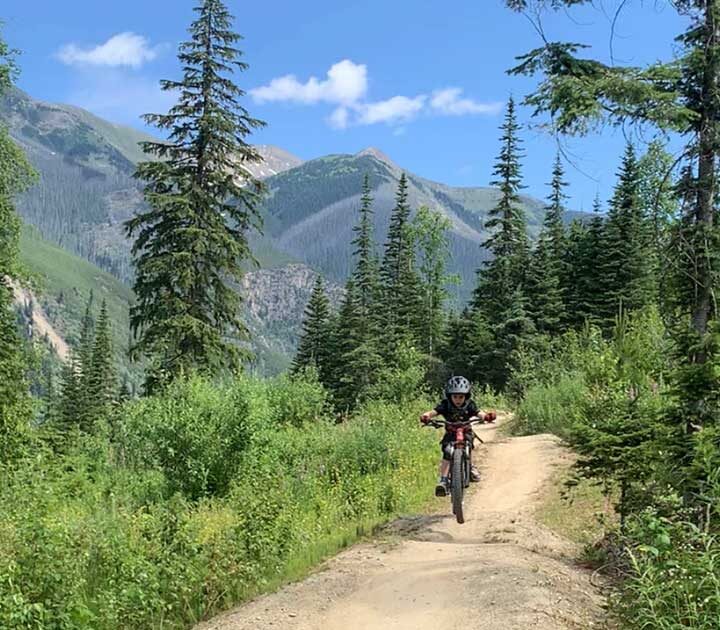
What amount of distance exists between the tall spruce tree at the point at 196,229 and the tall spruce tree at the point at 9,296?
13.3 feet

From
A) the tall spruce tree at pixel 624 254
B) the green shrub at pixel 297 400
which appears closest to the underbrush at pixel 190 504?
the green shrub at pixel 297 400

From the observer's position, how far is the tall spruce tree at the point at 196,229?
862 inches

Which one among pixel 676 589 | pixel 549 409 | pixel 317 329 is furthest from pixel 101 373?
pixel 676 589

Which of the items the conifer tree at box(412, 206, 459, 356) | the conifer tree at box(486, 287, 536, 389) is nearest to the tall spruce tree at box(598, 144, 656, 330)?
the conifer tree at box(486, 287, 536, 389)

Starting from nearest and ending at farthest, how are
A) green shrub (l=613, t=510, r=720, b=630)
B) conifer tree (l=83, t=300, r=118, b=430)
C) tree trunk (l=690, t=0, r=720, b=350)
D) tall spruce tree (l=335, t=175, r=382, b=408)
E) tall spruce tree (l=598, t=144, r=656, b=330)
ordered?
green shrub (l=613, t=510, r=720, b=630)
tree trunk (l=690, t=0, r=720, b=350)
tall spruce tree (l=598, t=144, r=656, b=330)
tall spruce tree (l=335, t=175, r=382, b=408)
conifer tree (l=83, t=300, r=118, b=430)

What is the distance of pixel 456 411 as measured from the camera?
30.3ft

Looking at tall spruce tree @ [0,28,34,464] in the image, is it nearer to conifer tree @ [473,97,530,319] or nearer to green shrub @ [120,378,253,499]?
green shrub @ [120,378,253,499]

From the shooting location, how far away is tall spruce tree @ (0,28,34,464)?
1786 cm

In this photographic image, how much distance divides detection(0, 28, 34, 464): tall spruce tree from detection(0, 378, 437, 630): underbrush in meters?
2.53

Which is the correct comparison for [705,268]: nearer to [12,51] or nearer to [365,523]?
[365,523]

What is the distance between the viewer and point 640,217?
46844 mm

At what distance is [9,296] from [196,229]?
602 centimetres

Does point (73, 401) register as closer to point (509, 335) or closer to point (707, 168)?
point (509, 335)

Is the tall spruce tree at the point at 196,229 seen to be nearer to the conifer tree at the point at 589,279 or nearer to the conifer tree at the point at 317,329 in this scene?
the conifer tree at the point at 589,279
